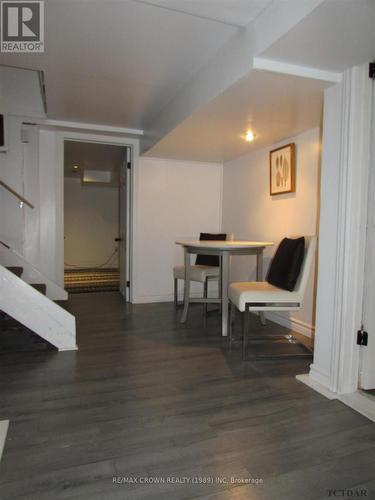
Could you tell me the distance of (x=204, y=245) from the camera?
2.92 metres

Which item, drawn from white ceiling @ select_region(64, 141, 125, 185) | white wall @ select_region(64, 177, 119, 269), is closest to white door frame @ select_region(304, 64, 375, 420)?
white ceiling @ select_region(64, 141, 125, 185)

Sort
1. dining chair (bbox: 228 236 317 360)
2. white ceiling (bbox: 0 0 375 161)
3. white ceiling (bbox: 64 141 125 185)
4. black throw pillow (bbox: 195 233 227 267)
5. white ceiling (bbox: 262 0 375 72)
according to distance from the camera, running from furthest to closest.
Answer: white ceiling (bbox: 64 141 125 185) < black throw pillow (bbox: 195 233 227 267) < dining chair (bbox: 228 236 317 360) < white ceiling (bbox: 0 0 375 161) < white ceiling (bbox: 262 0 375 72)

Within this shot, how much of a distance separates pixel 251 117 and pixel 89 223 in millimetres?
5933

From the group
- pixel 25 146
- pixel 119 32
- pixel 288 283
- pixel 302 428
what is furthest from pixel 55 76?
pixel 302 428

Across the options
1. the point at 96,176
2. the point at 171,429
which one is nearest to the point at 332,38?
the point at 171,429

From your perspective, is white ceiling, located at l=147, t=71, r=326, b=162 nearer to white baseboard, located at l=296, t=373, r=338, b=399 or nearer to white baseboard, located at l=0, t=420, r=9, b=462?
white baseboard, located at l=296, t=373, r=338, b=399

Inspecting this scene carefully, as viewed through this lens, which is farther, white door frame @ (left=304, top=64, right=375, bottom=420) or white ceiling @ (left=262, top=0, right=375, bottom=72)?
white door frame @ (left=304, top=64, right=375, bottom=420)

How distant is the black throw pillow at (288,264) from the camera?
241 centimetres

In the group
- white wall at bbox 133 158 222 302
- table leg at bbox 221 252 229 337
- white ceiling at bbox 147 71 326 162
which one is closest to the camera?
white ceiling at bbox 147 71 326 162

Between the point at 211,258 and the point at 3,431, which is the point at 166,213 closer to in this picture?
the point at 211,258

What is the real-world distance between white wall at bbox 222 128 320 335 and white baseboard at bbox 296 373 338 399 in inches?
35.1

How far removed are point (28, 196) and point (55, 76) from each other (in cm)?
167

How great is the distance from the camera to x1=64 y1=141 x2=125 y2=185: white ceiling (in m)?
4.83

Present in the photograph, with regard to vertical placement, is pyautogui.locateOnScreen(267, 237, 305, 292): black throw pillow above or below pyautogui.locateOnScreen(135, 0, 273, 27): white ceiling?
below
